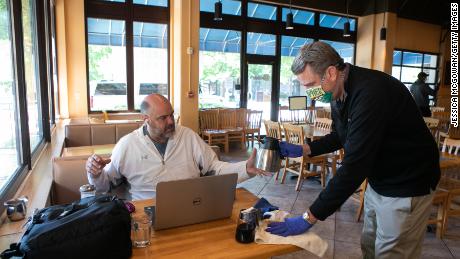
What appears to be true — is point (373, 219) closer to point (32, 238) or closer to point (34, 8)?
point (32, 238)

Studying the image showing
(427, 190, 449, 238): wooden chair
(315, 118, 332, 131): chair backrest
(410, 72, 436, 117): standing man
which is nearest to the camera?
(427, 190, 449, 238): wooden chair

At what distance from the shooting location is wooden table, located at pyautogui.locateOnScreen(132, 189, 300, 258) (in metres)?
1.23

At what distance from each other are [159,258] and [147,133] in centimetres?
102

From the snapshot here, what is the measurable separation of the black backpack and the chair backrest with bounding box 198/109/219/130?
581 centimetres

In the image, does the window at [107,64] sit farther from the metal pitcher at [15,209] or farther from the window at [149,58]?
the metal pitcher at [15,209]

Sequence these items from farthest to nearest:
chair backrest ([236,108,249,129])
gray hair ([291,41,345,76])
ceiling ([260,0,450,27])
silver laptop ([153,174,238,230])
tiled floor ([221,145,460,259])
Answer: ceiling ([260,0,450,27]) < chair backrest ([236,108,249,129]) < tiled floor ([221,145,460,259]) < gray hair ([291,41,345,76]) < silver laptop ([153,174,238,230])

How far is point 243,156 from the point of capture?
6.54m

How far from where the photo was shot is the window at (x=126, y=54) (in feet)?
21.5

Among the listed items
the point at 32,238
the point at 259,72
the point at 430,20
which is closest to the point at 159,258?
the point at 32,238

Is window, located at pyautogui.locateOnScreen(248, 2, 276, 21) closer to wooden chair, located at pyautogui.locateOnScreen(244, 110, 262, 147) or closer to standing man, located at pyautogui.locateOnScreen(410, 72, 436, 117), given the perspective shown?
wooden chair, located at pyautogui.locateOnScreen(244, 110, 262, 147)

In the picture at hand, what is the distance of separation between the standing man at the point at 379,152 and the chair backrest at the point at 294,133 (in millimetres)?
2676

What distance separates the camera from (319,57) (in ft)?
4.82

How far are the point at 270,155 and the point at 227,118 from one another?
562 centimetres

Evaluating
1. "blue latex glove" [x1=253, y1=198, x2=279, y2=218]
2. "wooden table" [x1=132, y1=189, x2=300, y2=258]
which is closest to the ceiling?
"blue latex glove" [x1=253, y1=198, x2=279, y2=218]
